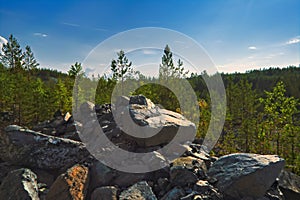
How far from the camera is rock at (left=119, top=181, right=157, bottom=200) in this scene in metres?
5.41

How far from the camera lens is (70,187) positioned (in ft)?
18.6

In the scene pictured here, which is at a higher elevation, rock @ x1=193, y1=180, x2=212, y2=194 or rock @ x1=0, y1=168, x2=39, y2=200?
rock @ x1=0, y1=168, x2=39, y2=200

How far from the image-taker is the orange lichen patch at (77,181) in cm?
568

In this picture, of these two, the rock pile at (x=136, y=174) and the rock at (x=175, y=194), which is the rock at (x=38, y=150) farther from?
the rock at (x=175, y=194)

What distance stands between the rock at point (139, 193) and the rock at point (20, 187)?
2212 mm

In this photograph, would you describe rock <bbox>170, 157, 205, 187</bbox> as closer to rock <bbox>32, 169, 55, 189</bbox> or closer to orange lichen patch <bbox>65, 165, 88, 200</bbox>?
orange lichen patch <bbox>65, 165, 88, 200</bbox>

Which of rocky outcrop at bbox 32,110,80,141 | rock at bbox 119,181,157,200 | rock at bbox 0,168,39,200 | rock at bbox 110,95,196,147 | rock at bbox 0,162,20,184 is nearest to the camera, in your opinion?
rock at bbox 119,181,157,200

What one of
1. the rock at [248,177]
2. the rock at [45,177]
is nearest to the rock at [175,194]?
the rock at [248,177]

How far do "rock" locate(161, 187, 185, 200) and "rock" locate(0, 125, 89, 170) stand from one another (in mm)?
2878

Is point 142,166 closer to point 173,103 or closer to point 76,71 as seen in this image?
point 173,103

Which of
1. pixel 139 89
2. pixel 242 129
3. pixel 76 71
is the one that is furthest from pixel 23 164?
pixel 76 71

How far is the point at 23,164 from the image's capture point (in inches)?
292

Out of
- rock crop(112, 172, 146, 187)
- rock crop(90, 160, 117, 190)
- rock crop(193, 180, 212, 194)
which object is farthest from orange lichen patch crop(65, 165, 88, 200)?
rock crop(193, 180, 212, 194)

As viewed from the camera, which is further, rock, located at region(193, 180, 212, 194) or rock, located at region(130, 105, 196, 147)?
rock, located at region(130, 105, 196, 147)
